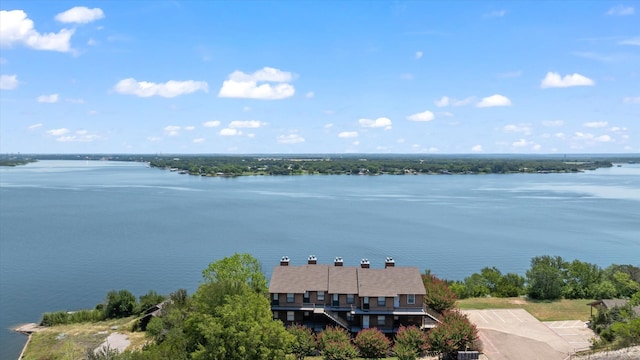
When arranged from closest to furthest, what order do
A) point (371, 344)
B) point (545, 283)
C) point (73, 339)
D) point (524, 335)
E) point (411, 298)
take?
point (371, 344)
point (411, 298)
point (524, 335)
point (73, 339)
point (545, 283)

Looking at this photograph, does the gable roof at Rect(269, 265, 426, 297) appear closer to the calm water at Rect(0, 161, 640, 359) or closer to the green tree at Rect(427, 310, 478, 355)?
the green tree at Rect(427, 310, 478, 355)

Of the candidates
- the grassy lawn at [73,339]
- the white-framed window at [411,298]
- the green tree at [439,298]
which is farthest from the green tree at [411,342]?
the grassy lawn at [73,339]

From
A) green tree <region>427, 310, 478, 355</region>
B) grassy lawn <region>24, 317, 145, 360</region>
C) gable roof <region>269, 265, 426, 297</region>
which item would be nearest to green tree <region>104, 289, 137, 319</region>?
grassy lawn <region>24, 317, 145, 360</region>

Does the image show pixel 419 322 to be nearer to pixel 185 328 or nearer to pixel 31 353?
pixel 185 328

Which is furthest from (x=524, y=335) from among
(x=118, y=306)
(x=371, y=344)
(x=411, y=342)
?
(x=118, y=306)

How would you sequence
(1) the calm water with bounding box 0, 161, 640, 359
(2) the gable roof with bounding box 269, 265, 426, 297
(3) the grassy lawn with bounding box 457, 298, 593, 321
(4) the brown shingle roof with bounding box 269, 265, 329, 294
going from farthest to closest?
(1) the calm water with bounding box 0, 161, 640, 359, (3) the grassy lawn with bounding box 457, 298, 593, 321, (4) the brown shingle roof with bounding box 269, 265, 329, 294, (2) the gable roof with bounding box 269, 265, 426, 297

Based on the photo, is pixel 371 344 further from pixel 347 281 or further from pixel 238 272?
pixel 238 272
